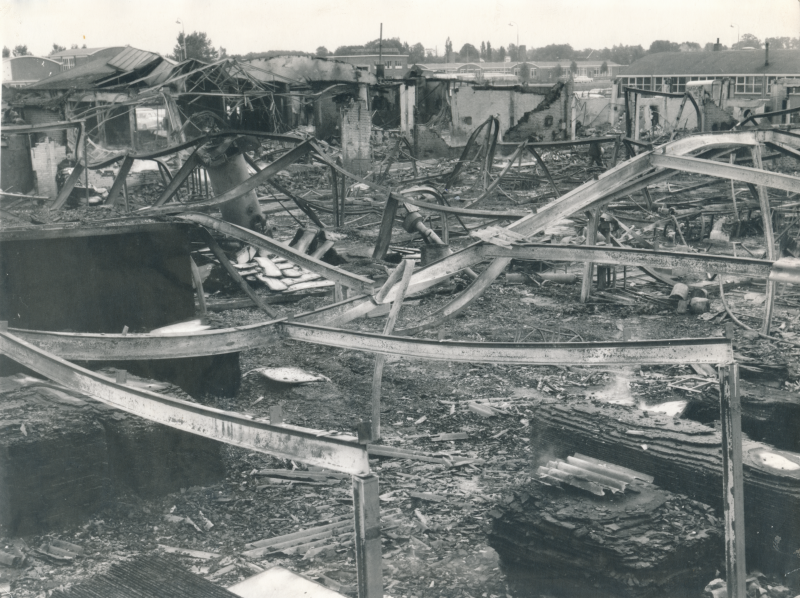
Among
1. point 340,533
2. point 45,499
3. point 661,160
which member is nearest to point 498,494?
point 340,533

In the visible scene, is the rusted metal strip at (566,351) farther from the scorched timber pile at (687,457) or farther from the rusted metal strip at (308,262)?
the rusted metal strip at (308,262)

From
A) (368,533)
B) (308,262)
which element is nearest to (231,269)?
(308,262)

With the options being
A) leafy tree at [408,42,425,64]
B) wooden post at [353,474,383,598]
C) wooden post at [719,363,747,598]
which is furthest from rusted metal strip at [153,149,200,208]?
leafy tree at [408,42,425,64]

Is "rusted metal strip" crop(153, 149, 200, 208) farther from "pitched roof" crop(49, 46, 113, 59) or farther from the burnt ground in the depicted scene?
"pitched roof" crop(49, 46, 113, 59)

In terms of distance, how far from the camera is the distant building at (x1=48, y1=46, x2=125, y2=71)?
27241mm

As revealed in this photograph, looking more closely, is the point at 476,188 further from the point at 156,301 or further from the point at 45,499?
the point at 45,499

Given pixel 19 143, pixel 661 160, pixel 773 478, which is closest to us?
pixel 773 478

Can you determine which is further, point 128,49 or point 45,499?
point 128,49

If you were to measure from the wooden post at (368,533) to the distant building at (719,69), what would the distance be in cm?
4138

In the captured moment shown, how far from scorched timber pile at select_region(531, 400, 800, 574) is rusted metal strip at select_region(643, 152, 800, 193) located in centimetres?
268

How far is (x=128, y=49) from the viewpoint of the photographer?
24.9 meters

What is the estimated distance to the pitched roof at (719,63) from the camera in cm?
4388

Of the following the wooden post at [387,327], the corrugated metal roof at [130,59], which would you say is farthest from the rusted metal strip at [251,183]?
the corrugated metal roof at [130,59]

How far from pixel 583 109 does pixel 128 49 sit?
26707 millimetres
